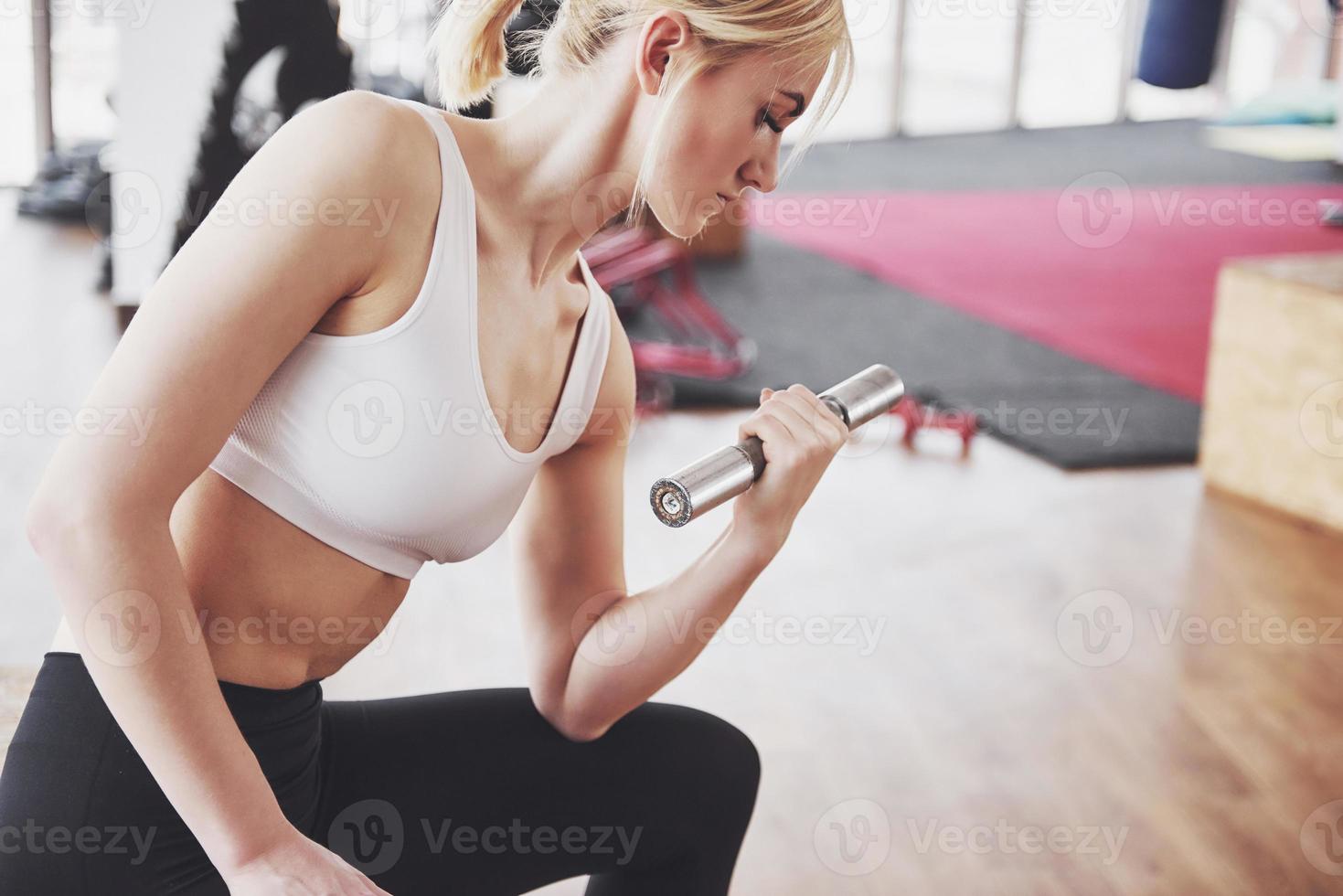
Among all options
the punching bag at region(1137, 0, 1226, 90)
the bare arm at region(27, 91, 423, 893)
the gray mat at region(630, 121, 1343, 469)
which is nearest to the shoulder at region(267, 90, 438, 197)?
the bare arm at region(27, 91, 423, 893)

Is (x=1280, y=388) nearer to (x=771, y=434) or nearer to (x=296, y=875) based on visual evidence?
(x=771, y=434)

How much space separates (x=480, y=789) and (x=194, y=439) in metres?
0.47

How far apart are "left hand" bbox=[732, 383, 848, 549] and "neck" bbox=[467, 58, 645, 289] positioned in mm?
217

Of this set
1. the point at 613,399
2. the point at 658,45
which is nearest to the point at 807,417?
the point at 613,399

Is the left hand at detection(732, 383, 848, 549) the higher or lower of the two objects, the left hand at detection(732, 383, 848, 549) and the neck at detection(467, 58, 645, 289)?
the lower

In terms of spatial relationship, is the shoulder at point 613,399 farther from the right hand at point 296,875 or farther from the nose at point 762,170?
the right hand at point 296,875

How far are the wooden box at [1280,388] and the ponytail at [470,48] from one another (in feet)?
8.49

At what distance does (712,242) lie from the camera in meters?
5.87

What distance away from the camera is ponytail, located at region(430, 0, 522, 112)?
1.12 metres

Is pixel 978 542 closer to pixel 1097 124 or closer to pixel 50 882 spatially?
pixel 50 882

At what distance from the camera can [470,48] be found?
1.14 metres

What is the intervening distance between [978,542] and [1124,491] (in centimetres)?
56

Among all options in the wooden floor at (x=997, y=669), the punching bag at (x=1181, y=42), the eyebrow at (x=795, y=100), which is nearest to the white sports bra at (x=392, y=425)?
the eyebrow at (x=795, y=100)

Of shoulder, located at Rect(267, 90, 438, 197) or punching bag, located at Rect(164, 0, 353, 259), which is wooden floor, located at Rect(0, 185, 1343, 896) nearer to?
punching bag, located at Rect(164, 0, 353, 259)
